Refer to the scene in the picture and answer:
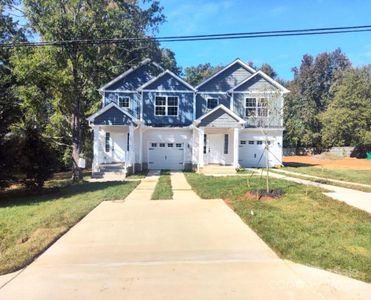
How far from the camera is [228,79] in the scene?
30.0 m

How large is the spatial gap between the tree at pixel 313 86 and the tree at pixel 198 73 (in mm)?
15739

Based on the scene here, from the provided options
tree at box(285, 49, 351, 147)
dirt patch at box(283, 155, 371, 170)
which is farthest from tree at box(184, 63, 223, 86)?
dirt patch at box(283, 155, 371, 170)

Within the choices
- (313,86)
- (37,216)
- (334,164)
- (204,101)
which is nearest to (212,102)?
(204,101)

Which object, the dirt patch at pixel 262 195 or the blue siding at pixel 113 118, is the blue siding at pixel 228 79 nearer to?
the blue siding at pixel 113 118

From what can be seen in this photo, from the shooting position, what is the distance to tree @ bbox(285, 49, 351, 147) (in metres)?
61.8

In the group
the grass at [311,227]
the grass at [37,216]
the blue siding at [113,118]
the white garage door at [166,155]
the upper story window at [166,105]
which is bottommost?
the grass at [37,216]

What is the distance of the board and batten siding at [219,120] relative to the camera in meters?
25.7

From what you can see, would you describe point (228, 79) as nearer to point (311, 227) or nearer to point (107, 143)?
point (107, 143)

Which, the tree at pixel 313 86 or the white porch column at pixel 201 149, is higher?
the tree at pixel 313 86

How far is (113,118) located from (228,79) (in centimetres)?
1038

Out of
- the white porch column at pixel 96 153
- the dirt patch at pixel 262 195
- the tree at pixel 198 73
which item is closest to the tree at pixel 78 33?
the white porch column at pixel 96 153

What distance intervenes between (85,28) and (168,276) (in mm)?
17961

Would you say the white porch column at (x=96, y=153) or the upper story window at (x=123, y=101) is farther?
the upper story window at (x=123, y=101)

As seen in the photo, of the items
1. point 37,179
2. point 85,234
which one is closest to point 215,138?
point 37,179
